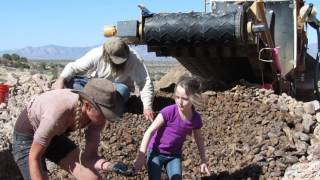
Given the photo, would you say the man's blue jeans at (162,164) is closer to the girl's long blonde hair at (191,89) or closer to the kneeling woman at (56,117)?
the girl's long blonde hair at (191,89)

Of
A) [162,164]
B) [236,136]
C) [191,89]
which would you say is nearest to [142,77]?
[236,136]

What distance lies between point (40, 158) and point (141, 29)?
4191mm

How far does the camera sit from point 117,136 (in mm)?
6883

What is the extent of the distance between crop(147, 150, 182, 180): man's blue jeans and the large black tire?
8.94 ft

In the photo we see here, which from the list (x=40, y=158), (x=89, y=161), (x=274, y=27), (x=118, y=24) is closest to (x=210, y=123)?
(x=118, y=24)

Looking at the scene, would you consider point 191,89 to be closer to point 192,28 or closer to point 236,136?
point 236,136

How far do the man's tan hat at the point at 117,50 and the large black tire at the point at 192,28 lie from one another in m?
1.24

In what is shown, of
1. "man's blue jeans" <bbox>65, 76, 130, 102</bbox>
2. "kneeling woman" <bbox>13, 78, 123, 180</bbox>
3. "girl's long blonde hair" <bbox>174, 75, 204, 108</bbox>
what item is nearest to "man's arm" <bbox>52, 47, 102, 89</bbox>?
"man's blue jeans" <bbox>65, 76, 130, 102</bbox>

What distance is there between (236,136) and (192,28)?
1437 mm

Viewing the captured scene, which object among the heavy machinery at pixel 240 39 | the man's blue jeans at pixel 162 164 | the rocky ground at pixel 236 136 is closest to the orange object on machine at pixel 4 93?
the rocky ground at pixel 236 136

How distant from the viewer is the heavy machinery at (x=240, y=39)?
25.3 feet

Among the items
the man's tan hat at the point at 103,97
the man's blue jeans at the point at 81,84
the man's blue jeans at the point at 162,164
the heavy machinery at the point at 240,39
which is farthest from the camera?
the heavy machinery at the point at 240,39

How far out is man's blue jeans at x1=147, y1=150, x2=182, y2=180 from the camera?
17.0ft

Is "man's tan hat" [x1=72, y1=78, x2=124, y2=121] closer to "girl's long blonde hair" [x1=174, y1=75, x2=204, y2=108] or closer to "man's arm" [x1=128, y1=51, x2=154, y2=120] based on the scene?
"girl's long blonde hair" [x1=174, y1=75, x2=204, y2=108]
